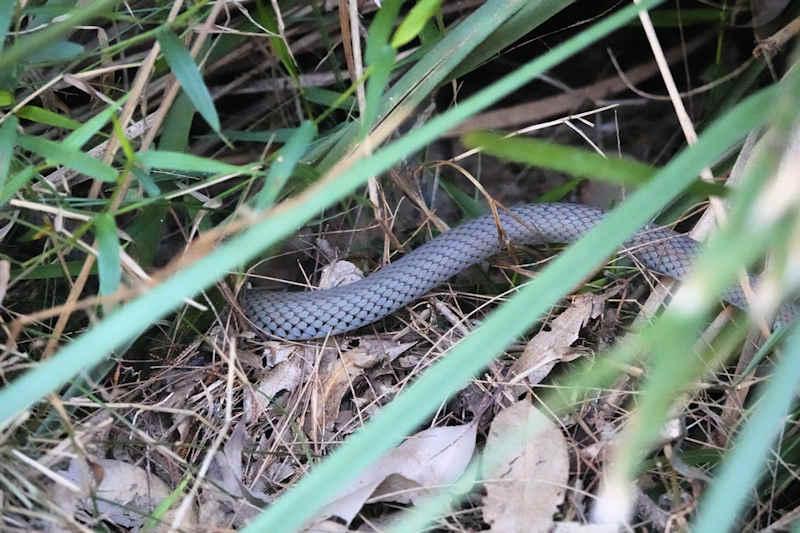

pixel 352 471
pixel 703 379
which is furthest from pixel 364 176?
pixel 703 379

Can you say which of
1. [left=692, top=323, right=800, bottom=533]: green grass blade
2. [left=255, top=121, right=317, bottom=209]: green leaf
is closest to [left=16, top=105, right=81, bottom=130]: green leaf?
[left=255, top=121, right=317, bottom=209]: green leaf

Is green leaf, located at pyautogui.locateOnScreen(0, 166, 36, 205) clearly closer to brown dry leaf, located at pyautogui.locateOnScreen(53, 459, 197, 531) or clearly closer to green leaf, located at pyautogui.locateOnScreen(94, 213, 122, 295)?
green leaf, located at pyautogui.locateOnScreen(94, 213, 122, 295)

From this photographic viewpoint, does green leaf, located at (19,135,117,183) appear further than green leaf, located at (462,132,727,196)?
Yes

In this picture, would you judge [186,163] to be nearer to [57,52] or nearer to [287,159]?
[287,159]

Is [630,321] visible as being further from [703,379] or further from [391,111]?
[391,111]

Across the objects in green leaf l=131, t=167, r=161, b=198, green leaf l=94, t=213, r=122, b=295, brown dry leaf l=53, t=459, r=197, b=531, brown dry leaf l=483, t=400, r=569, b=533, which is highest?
green leaf l=131, t=167, r=161, b=198

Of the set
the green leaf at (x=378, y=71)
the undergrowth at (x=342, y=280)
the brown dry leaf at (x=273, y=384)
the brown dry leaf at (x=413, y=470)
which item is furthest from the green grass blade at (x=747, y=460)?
the brown dry leaf at (x=273, y=384)

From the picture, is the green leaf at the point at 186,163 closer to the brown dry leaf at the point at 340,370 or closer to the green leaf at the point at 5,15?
the green leaf at the point at 5,15
